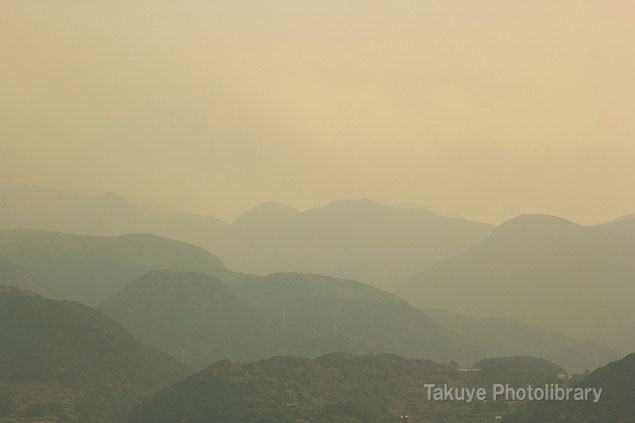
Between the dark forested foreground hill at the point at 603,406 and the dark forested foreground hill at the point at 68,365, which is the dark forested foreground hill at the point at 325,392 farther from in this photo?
the dark forested foreground hill at the point at 603,406

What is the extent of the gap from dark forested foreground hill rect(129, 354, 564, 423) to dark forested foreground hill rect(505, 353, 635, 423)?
14208 mm

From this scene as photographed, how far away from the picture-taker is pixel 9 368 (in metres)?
153

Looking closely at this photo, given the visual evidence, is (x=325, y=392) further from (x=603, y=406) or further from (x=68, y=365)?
(x=68, y=365)

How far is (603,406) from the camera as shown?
102625mm

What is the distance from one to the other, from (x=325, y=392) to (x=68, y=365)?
5946 cm

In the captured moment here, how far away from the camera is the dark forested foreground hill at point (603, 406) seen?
9600 centimetres

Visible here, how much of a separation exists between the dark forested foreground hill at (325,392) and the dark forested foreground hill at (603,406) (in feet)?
46.6

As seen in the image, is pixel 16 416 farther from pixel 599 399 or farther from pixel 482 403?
pixel 599 399

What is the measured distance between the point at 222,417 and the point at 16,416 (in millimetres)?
39372

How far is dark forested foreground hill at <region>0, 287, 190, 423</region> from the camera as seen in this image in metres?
136

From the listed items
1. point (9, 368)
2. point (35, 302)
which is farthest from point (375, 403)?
point (35, 302)

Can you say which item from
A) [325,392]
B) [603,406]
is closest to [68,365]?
[325,392]

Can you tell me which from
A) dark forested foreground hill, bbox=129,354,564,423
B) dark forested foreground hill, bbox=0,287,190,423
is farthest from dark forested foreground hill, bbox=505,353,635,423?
dark forested foreground hill, bbox=0,287,190,423

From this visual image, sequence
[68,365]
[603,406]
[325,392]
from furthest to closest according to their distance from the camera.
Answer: [68,365]
[325,392]
[603,406]
